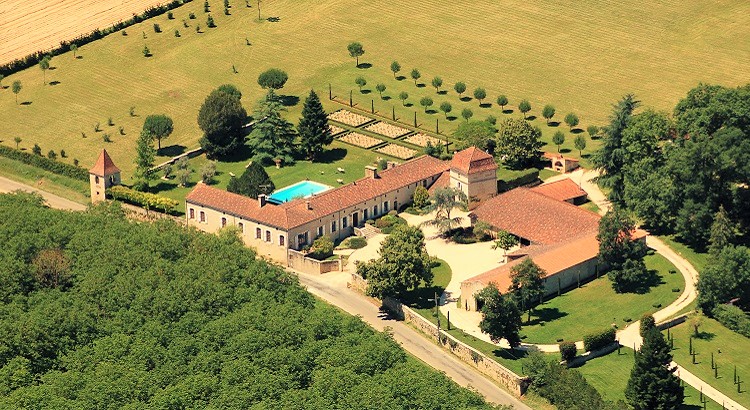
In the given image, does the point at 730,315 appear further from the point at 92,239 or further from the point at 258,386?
the point at 92,239

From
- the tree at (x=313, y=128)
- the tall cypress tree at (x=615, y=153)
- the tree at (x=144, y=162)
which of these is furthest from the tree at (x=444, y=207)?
the tree at (x=144, y=162)

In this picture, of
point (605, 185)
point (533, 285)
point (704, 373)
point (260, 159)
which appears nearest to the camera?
point (704, 373)

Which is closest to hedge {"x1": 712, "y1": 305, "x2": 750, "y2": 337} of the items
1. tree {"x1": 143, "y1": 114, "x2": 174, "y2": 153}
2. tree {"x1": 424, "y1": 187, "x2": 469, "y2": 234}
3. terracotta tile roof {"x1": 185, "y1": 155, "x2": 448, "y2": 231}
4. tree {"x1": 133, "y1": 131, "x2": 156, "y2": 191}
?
tree {"x1": 424, "y1": 187, "x2": 469, "y2": 234}

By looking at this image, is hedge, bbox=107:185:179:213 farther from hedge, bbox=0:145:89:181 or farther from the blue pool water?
the blue pool water

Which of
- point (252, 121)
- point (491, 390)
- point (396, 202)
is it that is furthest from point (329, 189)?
point (491, 390)

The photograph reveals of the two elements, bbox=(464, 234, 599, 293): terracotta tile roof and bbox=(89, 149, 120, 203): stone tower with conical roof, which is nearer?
bbox=(464, 234, 599, 293): terracotta tile roof

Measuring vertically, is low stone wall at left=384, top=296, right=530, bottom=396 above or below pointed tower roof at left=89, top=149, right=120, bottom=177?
below
